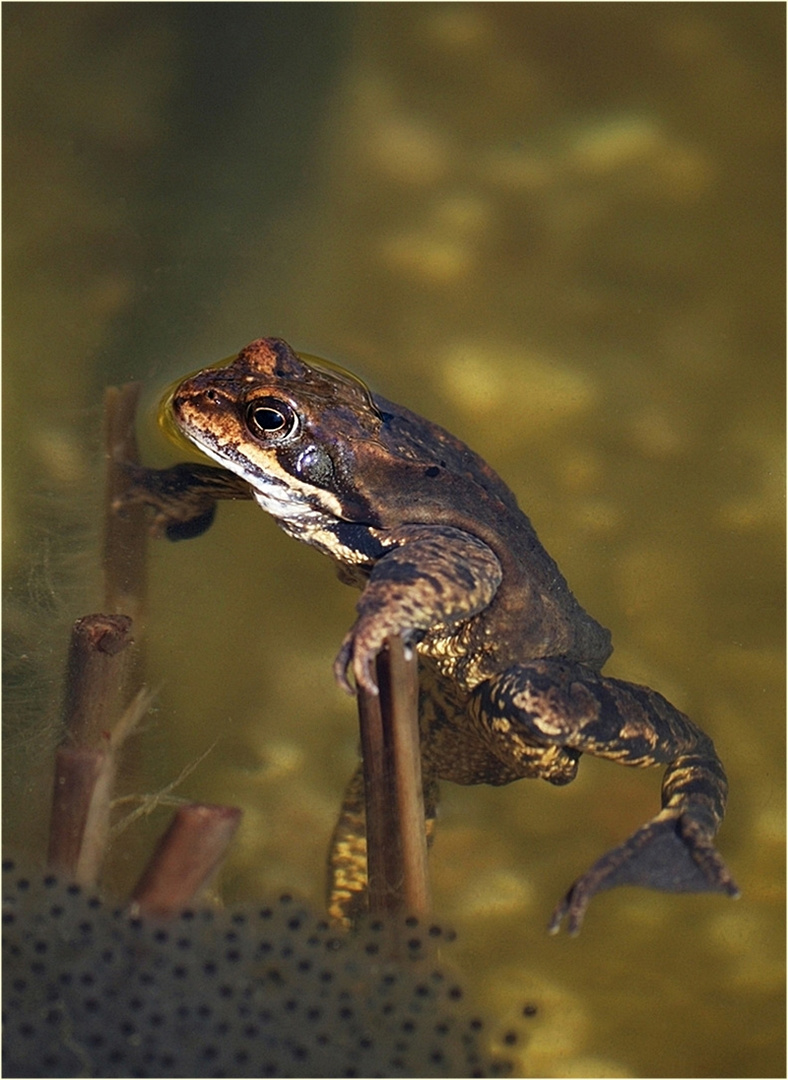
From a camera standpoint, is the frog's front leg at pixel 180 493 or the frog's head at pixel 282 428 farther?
the frog's front leg at pixel 180 493

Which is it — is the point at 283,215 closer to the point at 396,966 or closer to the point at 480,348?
the point at 480,348

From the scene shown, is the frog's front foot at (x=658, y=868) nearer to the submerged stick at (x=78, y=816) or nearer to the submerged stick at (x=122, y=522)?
the submerged stick at (x=78, y=816)

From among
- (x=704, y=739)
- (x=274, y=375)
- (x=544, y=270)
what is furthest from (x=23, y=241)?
(x=704, y=739)

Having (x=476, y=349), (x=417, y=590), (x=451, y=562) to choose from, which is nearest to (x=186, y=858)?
(x=417, y=590)

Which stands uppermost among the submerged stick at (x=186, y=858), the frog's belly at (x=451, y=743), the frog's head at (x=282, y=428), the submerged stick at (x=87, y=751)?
the frog's head at (x=282, y=428)

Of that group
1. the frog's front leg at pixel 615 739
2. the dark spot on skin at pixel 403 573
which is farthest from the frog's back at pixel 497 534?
the dark spot on skin at pixel 403 573

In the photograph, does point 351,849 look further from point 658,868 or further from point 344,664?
point 658,868

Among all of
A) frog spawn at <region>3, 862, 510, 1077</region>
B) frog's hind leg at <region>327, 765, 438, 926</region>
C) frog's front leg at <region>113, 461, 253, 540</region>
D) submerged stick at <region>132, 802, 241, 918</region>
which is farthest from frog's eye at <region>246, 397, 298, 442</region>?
frog spawn at <region>3, 862, 510, 1077</region>
